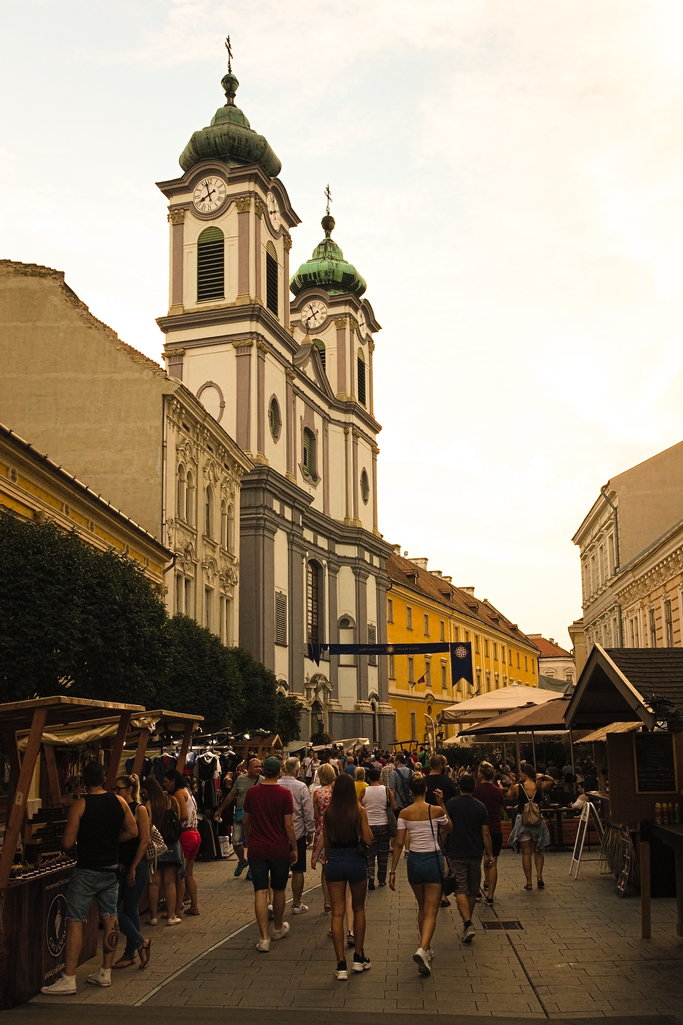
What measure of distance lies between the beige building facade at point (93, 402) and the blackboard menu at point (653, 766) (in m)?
22.5

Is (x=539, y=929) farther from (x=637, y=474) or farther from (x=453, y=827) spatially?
(x=637, y=474)

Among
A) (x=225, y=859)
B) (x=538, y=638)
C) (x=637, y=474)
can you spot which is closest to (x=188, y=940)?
(x=225, y=859)

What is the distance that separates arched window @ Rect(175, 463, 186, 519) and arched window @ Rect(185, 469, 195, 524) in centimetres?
64

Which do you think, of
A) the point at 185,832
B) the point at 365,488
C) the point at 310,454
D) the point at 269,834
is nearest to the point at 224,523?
the point at 310,454

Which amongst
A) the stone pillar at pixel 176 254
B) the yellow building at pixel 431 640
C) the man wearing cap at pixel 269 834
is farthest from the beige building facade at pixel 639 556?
the man wearing cap at pixel 269 834

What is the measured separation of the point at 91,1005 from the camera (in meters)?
8.59

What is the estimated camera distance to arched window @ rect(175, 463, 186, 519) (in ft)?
113

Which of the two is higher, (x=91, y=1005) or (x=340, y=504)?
(x=340, y=504)

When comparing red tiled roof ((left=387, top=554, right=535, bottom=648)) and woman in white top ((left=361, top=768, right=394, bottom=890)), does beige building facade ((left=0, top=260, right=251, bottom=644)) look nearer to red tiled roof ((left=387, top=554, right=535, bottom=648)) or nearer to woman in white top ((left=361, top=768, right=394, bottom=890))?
woman in white top ((left=361, top=768, right=394, bottom=890))

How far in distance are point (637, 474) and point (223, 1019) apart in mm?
47215

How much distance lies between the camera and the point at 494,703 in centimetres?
2567

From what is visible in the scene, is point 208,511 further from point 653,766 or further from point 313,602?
point 653,766

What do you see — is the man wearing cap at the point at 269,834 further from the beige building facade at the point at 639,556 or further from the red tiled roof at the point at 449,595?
the red tiled roof at the point at 449,595

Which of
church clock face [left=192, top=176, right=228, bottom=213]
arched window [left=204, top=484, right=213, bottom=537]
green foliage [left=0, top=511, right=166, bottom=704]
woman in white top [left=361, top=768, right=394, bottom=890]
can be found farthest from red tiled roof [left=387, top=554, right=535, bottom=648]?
woman in white top [left=361, top=768, right=394, bottom=890]
